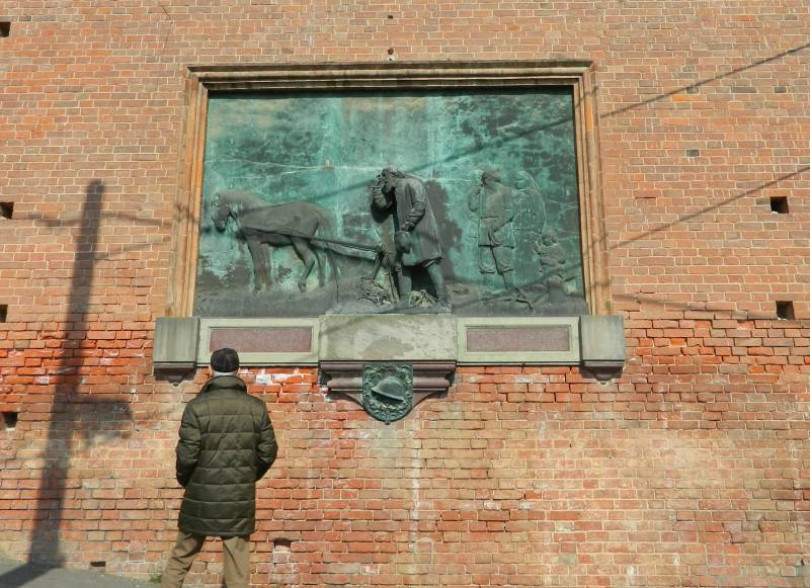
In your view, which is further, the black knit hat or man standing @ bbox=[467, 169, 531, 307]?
man standing @ bbox=[467, 169, 531, 307]

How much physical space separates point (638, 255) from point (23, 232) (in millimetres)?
6413

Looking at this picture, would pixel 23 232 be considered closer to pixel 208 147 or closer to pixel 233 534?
pixel 208 147

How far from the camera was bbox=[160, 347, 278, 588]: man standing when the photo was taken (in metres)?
5.36

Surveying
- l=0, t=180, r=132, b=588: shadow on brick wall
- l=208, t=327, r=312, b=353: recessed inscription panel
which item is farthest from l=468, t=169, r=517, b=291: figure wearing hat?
l=0, t=180, r=132, b=588: shadow on brick wall

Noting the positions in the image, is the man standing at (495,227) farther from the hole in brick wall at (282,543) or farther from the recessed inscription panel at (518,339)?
the hole in brick wall at (282,543)

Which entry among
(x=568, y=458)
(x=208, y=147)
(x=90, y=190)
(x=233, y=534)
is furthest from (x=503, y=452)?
(x=90, y=190)

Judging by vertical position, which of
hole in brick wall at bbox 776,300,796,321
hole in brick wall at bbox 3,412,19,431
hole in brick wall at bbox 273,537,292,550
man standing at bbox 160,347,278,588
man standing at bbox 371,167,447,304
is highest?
man standing at bbox 371,167,447,304

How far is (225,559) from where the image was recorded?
215 inches

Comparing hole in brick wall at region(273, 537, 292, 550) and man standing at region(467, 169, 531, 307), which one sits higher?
man standing at region(467, 169, 531, 307)

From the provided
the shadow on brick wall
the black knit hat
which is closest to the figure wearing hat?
the black knit hat

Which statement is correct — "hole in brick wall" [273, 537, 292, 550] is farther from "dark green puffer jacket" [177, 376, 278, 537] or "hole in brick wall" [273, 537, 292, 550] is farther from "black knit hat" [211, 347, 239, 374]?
"black knit hat" [211, 347, 239, 374]

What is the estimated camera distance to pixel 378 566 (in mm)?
7391

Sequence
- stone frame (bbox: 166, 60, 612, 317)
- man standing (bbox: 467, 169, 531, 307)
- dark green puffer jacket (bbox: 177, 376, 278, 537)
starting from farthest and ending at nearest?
stone frame (bbox: 166, 60, 612, 317), man standing (bbox: 467, 169, 531, 307), dark green puffer jacket (bbox: 177, 376, 278, 537)

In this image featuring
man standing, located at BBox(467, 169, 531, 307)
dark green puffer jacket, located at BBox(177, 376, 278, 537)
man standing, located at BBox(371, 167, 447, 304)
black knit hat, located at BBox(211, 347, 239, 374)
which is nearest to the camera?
dark green puffer jacket, located at BBox(177, 376, 278, 537)
